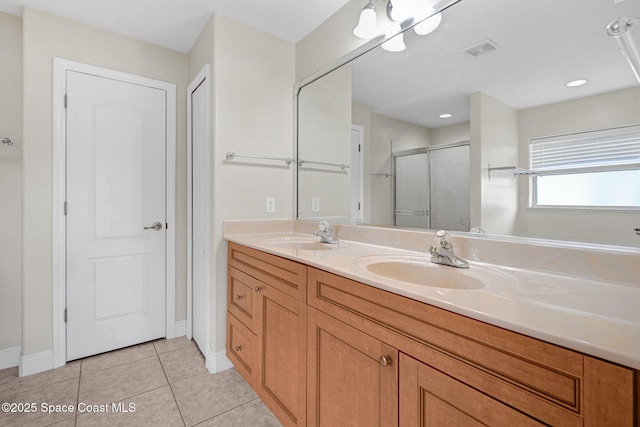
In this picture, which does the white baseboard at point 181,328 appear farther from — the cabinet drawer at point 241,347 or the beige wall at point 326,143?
the beige wall at point 326,143

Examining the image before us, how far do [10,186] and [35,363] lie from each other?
1165mm

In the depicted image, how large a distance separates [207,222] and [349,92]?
1.26m

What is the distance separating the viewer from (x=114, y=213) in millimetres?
2184

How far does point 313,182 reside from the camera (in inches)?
85.2

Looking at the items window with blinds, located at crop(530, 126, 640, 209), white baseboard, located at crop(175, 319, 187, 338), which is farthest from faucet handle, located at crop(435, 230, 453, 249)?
white baseboard, located at crop(175, 319, 187, 338)

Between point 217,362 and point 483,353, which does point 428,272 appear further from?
point 217,362

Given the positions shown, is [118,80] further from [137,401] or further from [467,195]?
[467,195]

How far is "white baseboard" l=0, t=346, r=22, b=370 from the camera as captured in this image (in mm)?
1937

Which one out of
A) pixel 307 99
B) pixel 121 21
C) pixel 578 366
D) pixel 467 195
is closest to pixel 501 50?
pixel 467 195

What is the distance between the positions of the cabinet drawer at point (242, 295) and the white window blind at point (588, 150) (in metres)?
1.32

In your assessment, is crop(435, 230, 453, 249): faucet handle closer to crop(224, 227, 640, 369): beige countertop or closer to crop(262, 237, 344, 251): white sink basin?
crop(224, 227, 640, 369): beige countertop

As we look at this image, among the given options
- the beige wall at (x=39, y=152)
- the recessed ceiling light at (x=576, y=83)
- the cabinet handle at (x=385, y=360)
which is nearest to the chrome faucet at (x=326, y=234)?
the cabinet handle at (x=385, y=360)

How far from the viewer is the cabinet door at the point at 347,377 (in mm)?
837

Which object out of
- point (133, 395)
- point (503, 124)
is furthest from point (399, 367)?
point (133, 395)
